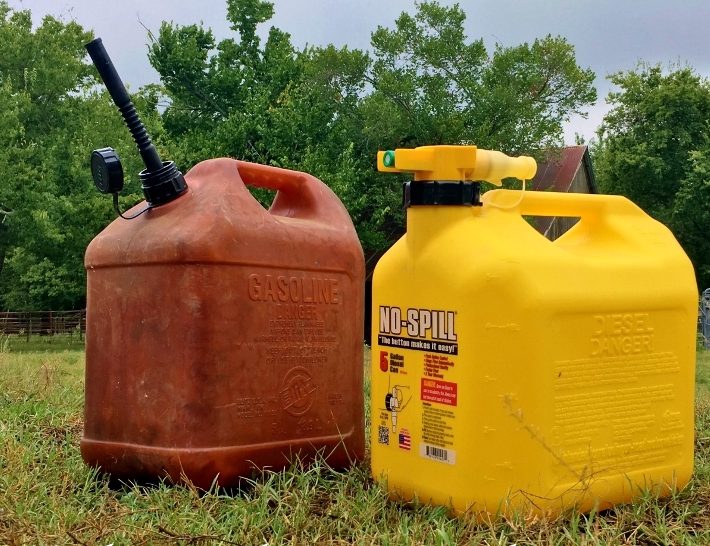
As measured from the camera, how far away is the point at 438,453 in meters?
2.65

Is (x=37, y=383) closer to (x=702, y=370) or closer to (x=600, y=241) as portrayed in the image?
(x=600, y=241)

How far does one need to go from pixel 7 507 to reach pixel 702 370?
10688 millimetres

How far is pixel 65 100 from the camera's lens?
2150 cm

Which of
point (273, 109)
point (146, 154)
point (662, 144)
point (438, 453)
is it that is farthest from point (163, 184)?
point (662, 144)

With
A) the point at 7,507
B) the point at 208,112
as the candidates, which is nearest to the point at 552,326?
the point at 7,507

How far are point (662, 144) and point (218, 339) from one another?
23295 mm

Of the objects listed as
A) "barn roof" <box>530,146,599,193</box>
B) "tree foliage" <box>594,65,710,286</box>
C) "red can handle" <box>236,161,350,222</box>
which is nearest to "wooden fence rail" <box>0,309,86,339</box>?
"barn roof" <box>530,146,599,193</box>

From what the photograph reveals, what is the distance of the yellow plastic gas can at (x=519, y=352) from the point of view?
253 cm

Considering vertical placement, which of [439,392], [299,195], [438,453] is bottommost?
[438,453]

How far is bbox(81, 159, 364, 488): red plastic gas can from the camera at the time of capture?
2932 mm

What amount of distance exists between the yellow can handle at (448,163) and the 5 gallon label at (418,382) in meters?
0.41

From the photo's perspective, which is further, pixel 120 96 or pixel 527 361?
pixel 120 96

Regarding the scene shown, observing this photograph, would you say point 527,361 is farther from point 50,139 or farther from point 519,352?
point 50,139

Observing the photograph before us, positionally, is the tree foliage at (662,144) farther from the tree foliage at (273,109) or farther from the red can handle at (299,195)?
the red can handle at (299,195)
